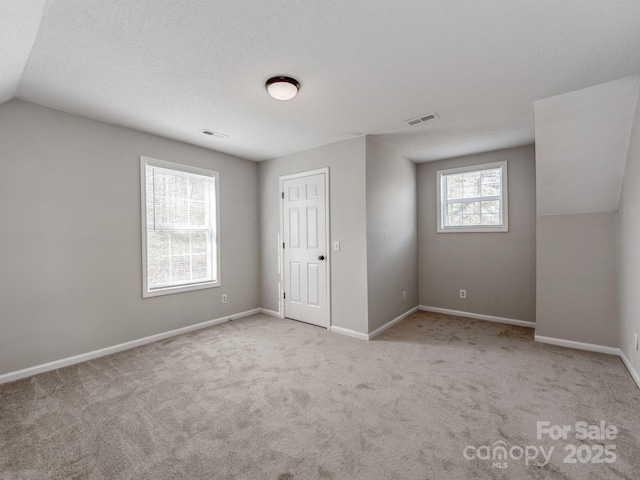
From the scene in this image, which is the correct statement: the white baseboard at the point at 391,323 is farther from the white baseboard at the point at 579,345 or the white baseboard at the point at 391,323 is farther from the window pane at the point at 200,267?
the window pane at the point at 200,267

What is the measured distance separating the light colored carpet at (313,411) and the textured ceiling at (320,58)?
2.48m

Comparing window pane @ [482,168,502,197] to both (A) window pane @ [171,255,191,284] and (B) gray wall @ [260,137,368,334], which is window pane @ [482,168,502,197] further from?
(A) window pane @ [171,255,191,284]

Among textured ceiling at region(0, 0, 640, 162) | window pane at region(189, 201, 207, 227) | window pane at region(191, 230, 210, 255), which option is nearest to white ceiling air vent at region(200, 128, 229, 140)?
textured ceiling at region(0, 0, 640, 162)

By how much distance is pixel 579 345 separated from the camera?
317 centimetres

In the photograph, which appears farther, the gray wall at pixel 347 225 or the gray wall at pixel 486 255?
the gray wall at pixel 486 255

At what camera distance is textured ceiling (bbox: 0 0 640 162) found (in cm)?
163

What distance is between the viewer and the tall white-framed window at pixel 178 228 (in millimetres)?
3570

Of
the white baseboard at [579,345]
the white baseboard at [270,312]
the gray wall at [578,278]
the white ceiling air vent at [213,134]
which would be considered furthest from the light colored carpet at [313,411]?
the white ceiling air vent at [213,134]

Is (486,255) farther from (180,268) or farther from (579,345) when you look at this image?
(180,268)

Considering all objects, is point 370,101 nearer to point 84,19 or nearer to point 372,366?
point 84,19

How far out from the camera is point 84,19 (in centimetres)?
167

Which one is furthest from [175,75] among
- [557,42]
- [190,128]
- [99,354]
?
[99,354]

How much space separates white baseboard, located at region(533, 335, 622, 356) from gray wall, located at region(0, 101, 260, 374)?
444 cm

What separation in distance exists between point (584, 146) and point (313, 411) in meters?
3.36
